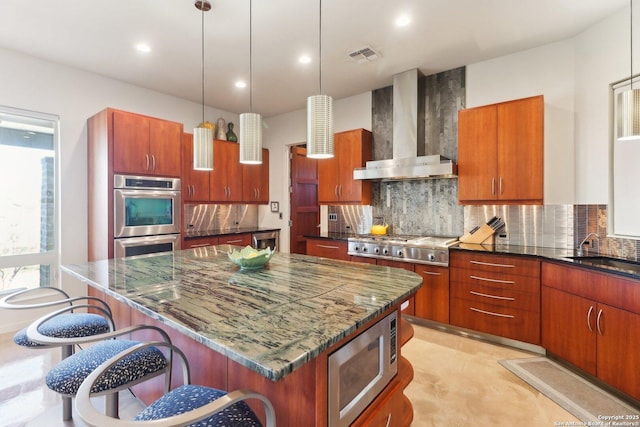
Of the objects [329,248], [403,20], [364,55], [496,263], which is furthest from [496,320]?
[364,55]

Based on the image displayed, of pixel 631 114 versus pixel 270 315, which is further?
pixel 631 114

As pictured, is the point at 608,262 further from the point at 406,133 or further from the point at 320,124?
the point at 320,124

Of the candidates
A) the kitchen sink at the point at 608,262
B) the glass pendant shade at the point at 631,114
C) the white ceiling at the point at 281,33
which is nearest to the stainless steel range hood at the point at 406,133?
the white ceiling at the point at 281,33

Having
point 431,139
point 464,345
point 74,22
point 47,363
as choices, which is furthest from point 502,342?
point 74,22

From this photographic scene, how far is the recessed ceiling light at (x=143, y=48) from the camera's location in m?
3.04

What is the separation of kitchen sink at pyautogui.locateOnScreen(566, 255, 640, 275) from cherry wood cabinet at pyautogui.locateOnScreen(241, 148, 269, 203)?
14.3 ft

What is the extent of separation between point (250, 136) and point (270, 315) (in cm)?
136

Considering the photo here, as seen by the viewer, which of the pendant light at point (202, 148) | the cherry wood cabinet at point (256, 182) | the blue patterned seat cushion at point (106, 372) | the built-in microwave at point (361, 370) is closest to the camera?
the built-in microwave at point (361, 370)

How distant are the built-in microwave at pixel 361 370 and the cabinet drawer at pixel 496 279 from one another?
181 cm

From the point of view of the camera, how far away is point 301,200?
18.3 feet

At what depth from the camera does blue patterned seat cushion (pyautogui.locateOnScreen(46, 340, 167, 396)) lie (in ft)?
4.07

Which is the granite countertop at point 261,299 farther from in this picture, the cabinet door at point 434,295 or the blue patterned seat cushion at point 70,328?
the cabinet door at point 434,295

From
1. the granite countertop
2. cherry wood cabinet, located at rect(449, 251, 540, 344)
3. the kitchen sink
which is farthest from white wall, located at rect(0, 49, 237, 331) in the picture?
the kitchen sink

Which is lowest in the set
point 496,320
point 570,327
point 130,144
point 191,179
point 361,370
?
point 496,320
